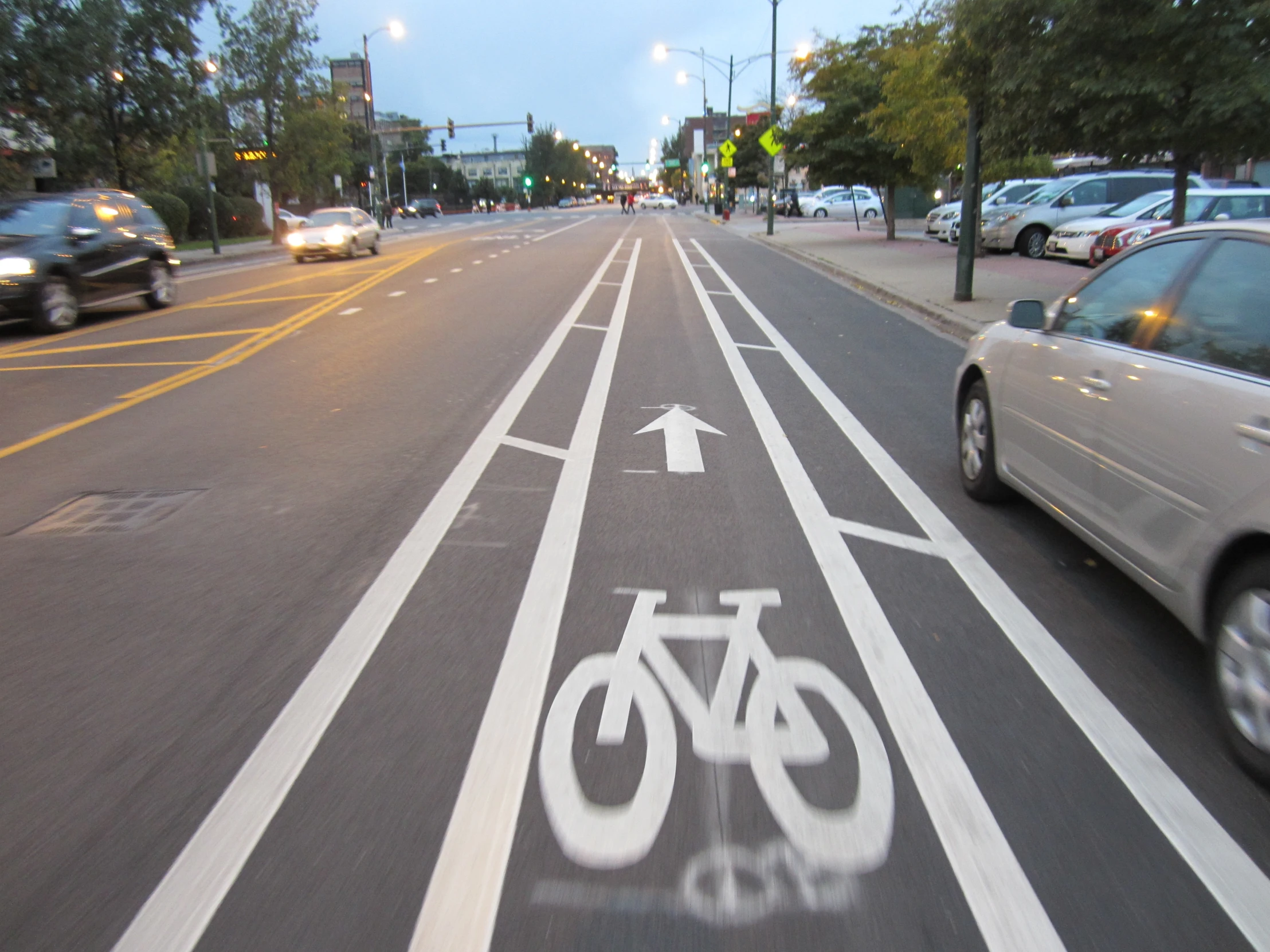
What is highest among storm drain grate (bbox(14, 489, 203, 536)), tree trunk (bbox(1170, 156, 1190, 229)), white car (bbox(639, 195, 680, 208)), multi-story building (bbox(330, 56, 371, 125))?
multi-story building (bbox(330, 56, 371, 125))

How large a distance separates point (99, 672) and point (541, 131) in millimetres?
181339

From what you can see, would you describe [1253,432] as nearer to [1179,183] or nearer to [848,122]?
[1179,183]

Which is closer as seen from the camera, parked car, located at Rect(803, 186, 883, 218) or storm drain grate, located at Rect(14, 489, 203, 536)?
storm drain grate, located at Rect(14, 489, 203, 536)

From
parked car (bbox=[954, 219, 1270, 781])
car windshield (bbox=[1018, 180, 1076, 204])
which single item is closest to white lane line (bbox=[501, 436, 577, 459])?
parked car (bbox=[954, 219, 1270, 781])

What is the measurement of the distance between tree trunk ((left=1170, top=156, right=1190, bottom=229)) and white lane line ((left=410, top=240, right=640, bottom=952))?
10.5 metres

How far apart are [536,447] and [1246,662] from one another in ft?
16.9

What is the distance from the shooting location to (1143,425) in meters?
4.24

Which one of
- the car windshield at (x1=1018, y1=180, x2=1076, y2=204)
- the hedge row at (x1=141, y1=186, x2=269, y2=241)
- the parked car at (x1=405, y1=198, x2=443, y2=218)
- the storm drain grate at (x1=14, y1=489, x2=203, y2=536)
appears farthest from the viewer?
the parked car at (x1=405, y1=198, x2=443, y2=218)

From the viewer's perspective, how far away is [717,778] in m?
3.44

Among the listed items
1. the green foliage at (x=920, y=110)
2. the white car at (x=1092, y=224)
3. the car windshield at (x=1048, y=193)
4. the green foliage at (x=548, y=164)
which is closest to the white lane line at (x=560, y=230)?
the green foliage at (x=920, y=110)

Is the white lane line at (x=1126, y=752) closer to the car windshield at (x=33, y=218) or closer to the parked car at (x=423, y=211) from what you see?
the car windshield at (x=33, y=218)

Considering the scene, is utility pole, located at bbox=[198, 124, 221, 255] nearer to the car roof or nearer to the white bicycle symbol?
the white bicycle symbol

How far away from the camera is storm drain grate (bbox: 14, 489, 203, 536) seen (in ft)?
→ 20.1

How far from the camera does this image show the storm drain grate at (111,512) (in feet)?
20.1
